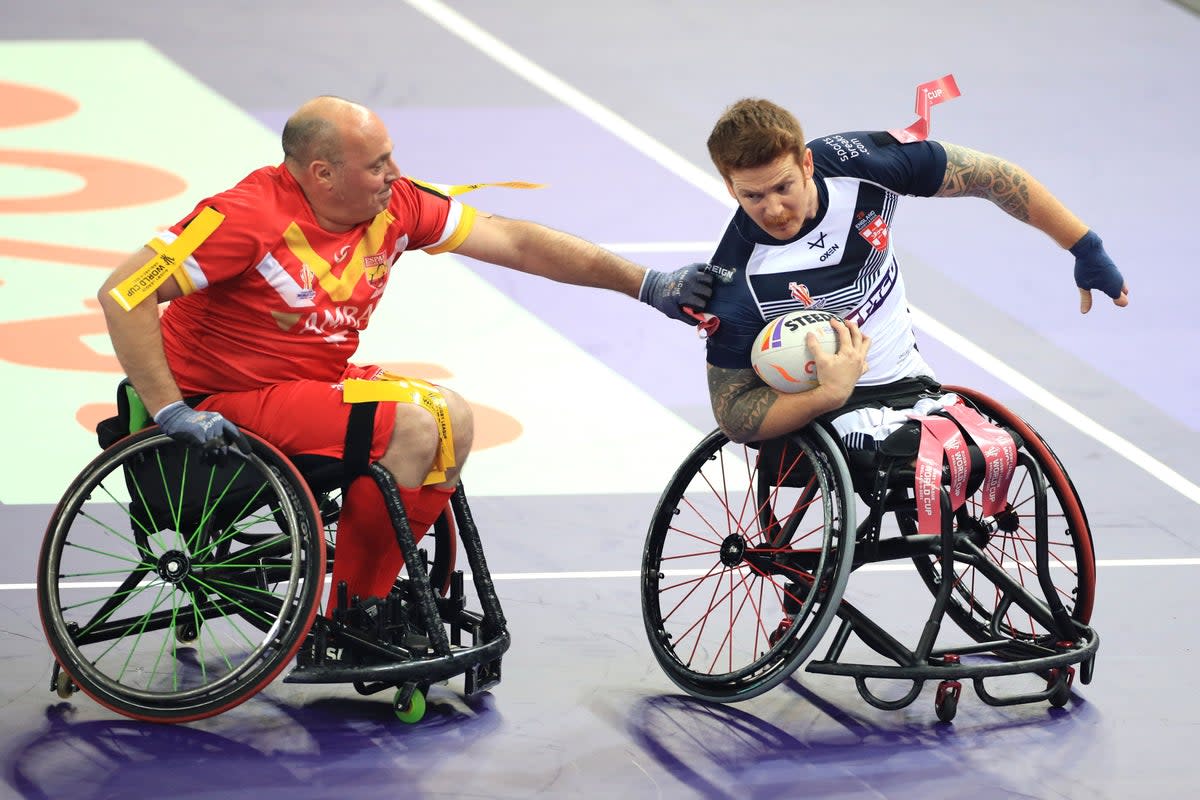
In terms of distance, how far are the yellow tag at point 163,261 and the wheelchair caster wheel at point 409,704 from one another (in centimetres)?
112

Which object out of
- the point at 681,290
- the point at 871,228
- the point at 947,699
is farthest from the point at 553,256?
the point at 947,699

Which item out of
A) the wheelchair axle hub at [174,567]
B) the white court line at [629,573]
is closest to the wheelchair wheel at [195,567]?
the wheelchair axle hub at [174,567]

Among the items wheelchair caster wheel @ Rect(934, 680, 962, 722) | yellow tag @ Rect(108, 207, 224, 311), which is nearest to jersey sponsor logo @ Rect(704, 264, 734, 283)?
wheelchair caster wheel @ Rect(934, 680, 962, 722)

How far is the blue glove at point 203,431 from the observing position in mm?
3953

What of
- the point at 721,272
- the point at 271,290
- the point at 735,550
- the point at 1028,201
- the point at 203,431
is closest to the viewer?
the point at 203,431

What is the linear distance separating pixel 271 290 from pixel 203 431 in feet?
1.37

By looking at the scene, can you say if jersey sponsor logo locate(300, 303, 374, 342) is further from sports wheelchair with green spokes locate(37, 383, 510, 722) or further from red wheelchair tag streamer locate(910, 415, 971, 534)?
red wheelchair tag streamer locate(910, 415, 971, 534)

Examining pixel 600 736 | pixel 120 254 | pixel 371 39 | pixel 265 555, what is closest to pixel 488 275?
pixel 120 254

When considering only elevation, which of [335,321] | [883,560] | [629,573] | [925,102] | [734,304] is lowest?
[629,573]

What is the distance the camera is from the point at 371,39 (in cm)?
962

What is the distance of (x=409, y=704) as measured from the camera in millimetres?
4145

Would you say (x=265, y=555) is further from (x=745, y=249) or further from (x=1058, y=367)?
(x=1058, y=367)

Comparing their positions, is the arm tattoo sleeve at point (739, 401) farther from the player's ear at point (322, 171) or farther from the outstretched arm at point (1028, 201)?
the player's ear at point (322, 171)

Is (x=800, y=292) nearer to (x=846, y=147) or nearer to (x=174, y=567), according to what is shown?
(x=846, y=147)
